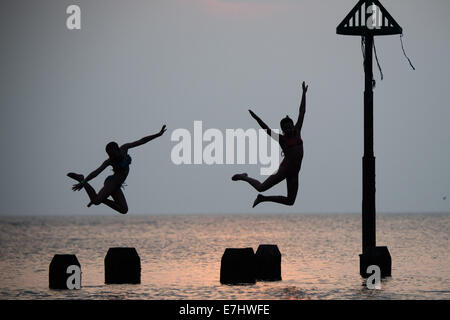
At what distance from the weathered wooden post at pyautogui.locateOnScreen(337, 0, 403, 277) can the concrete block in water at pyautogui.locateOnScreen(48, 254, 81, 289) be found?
8545mm

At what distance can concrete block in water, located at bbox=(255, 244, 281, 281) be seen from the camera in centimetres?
3178

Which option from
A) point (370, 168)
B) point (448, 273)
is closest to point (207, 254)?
point (448, 273)

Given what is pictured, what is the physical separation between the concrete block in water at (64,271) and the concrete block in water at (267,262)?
547 centimetres

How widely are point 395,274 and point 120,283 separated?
13604 millimetres

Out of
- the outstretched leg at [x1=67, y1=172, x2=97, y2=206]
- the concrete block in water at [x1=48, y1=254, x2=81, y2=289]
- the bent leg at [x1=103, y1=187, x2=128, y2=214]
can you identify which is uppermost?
the outstretched leg at [x1=67, y1=172, x2=97, y2=206]

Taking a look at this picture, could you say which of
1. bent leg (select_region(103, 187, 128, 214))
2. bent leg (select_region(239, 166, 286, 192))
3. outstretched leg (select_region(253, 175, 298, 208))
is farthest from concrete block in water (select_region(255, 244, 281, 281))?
bent leg (select_region(103, 187, 128, 214))

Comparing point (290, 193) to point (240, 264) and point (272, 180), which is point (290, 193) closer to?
point (272, 180)

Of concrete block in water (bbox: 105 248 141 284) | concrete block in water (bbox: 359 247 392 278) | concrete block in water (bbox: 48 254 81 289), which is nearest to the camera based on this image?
concrete block in water (bbox: 48 254 81 289)

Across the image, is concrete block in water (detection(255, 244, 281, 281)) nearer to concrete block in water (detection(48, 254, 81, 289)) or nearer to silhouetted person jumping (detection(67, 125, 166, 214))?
concrete block in water (detection(48, 254, 81, 289))

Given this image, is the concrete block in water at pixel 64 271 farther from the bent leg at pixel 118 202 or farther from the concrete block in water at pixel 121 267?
the bent leg at pixel 118 202

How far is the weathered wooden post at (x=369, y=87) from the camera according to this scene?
A: 29.9 meters
